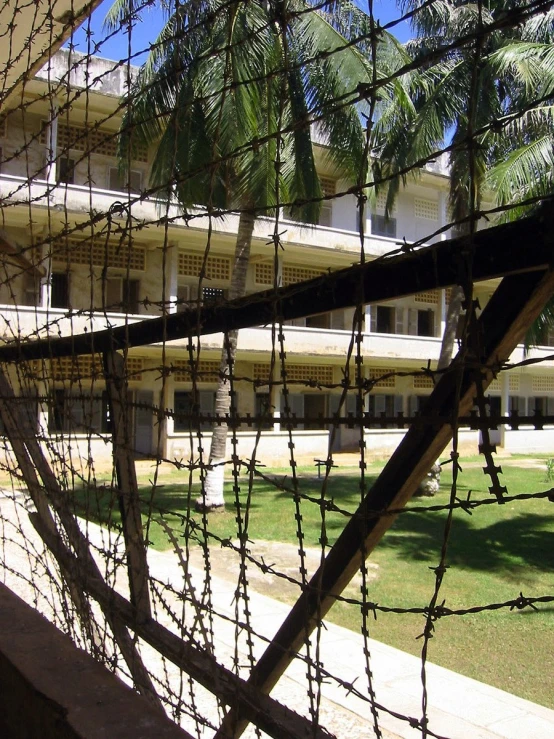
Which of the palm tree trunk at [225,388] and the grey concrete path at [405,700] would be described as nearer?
the grey concrete path at [405,700]

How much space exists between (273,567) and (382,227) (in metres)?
17.4

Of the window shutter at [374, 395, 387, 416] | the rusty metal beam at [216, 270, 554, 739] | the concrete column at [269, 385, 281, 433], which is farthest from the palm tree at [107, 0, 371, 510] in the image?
the window shutter at [374, 395, 387, 416]

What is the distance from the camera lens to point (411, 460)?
4.60ft

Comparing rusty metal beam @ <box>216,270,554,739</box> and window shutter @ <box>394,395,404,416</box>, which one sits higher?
rusty metal beam @ <box>216,270,554,739</box>

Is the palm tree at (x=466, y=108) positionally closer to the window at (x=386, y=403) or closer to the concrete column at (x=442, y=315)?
the concrete column at (x=442, y=315)

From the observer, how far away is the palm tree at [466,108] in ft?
35.8

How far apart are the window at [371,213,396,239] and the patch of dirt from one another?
47.5ft

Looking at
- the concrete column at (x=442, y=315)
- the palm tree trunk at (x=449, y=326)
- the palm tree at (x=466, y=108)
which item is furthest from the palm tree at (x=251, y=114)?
the concrete column at (x=442, y=315)

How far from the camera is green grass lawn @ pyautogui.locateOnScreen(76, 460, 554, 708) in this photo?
20.3 feet

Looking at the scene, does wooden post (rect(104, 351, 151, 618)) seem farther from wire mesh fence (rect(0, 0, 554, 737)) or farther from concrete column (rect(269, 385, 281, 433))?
concrete column (rect(269, 385, 281, 433))

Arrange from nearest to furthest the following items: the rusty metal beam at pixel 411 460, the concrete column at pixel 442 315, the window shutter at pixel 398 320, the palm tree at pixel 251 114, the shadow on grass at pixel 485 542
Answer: the rusty metal beam at pixel 411 460 → the shadow on grass at pixel 485 542 → the palm tree at pixel 251 114 → the concrete column at pixel 442 315 → the window shutter at pixel 398 320

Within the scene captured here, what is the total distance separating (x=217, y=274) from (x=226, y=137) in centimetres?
900

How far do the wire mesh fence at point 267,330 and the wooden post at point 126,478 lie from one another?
1cm

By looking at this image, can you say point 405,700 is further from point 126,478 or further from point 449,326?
point 449,326
